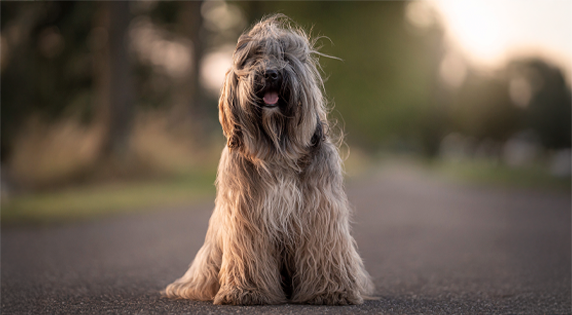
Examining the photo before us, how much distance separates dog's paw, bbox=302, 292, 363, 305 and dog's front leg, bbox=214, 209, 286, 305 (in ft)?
0.98

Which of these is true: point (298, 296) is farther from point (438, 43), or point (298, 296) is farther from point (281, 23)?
point (438, 43)

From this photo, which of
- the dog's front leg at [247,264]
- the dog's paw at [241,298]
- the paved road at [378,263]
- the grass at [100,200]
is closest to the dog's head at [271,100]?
the dog's front leg at [247,264]

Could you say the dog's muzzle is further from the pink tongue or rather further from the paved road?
the paved road

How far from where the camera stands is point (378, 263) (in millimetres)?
7156

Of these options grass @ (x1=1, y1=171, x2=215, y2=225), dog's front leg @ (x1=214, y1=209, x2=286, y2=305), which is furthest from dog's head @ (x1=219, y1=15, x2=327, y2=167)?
grass @ (x1=1, y1=171, x2=215, y2=225)

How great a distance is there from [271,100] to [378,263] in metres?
4.15

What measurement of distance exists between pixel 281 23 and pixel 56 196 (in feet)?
34.4

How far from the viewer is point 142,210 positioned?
41.7 ft

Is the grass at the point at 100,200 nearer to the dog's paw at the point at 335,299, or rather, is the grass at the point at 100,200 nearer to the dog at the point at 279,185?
the dog at the point at 279,185

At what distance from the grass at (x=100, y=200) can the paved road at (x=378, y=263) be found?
0.68m

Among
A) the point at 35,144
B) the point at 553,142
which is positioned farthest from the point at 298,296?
the point at 553,142

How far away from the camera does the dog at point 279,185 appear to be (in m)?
3.80

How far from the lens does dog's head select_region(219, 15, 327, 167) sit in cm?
375

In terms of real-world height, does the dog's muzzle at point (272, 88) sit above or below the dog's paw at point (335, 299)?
above
